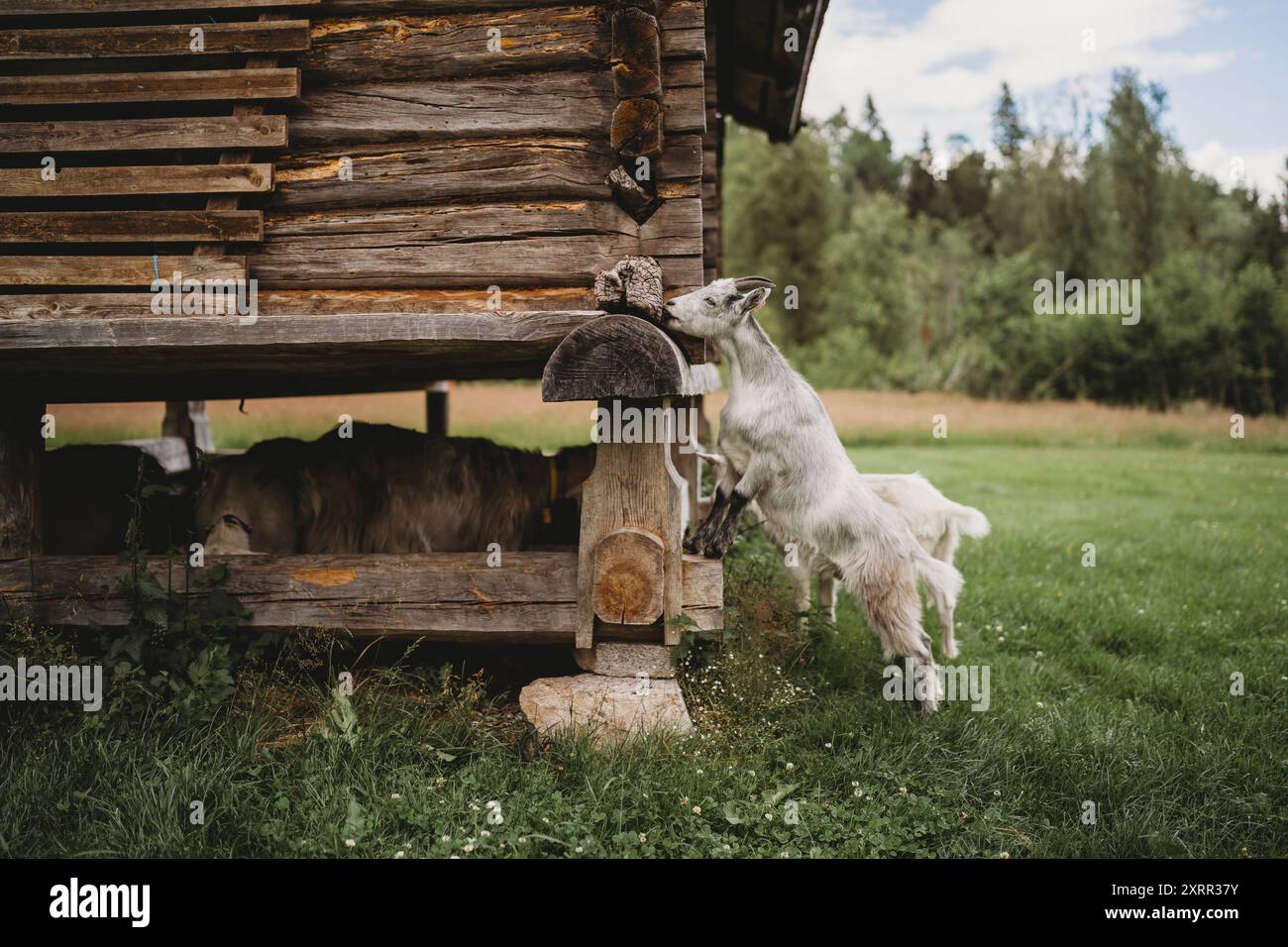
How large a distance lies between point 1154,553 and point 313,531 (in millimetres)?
7840

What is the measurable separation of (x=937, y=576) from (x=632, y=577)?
6.07ft

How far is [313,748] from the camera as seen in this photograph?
12.6ft

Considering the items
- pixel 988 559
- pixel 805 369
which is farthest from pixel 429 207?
pixel 805 369

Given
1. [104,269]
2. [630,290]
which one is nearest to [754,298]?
[630,290]

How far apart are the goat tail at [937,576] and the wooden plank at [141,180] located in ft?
12.6

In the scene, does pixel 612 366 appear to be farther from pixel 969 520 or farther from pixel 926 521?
pixel 969 520

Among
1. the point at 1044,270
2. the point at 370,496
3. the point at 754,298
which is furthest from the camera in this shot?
the point at 1044,270

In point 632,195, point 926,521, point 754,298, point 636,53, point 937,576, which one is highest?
point 636,53

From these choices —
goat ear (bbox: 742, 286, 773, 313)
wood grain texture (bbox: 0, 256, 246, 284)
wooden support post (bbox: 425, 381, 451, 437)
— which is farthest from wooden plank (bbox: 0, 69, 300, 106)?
wooden support post (bbox: 425, 381, 451, 437)

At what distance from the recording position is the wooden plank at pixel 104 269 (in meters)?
4.07

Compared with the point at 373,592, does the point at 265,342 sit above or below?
above

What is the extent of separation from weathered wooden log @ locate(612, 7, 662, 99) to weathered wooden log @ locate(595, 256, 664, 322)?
2.65 feet

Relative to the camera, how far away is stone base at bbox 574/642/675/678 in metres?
4.27

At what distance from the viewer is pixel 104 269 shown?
4.09m
